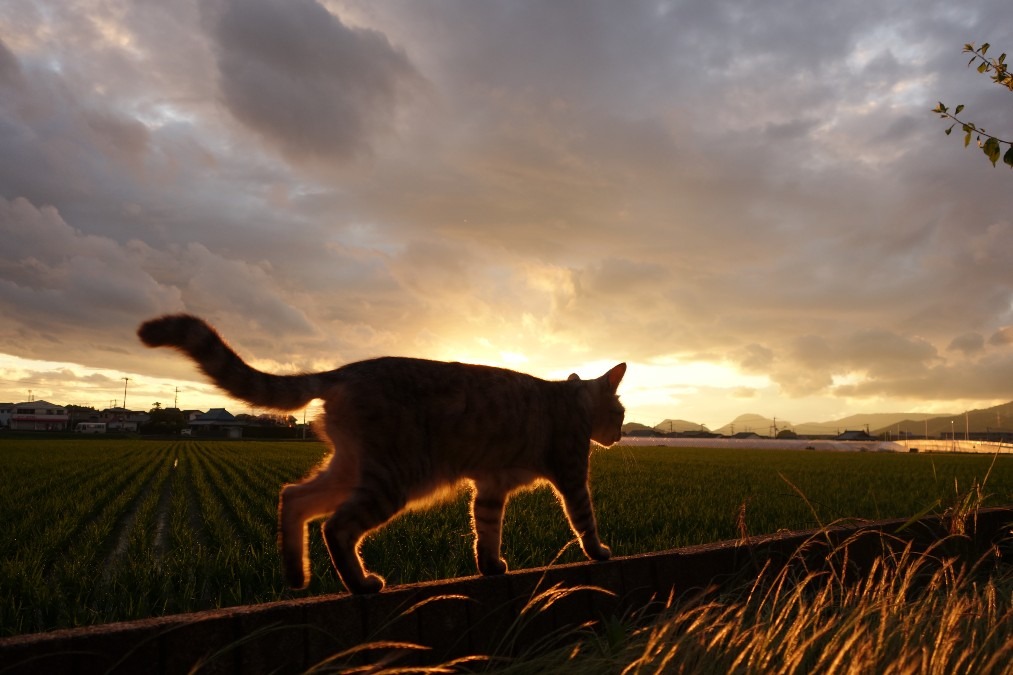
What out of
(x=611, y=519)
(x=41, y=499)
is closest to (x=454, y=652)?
(x=611, y=519)

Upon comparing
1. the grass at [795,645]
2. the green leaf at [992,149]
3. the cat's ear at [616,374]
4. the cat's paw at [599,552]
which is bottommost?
the grass at [795,645]

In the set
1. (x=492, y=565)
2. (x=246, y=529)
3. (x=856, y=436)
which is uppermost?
(x=492, y=565)

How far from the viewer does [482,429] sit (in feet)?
11.8

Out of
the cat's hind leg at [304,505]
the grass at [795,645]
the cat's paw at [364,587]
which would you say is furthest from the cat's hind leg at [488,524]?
the cat's paw at [364,587]

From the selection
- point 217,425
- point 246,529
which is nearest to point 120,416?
point 217,425

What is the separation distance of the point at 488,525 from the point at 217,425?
89.9 m

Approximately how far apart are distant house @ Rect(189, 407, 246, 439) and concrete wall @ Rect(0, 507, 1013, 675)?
Answer: 71668 millimetres

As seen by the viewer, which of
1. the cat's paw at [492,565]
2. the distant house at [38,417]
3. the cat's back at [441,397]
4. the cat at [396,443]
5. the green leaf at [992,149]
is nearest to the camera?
the cat at [396,443]

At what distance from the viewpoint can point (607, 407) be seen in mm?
4965

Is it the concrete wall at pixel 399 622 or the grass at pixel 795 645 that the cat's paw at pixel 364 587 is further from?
the grass at pixel 795 645

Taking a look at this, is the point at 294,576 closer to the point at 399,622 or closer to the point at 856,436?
the point at 399,622

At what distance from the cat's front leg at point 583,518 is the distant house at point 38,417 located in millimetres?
123089

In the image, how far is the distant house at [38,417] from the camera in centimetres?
10962

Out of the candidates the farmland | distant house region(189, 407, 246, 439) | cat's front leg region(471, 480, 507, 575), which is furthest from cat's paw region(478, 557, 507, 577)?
distant house region(189, 407, 246, 439)
